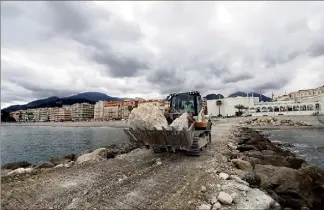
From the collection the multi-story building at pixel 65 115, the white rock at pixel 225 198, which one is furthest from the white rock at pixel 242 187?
the multi-story building at pixel 65 115

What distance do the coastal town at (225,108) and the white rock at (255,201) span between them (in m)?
6.56

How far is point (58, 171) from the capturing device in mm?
9305

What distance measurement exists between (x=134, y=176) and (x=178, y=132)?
2934 mm

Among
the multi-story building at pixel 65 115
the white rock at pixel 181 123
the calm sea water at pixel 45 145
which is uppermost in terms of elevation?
the multi-story building at pixel 65 115

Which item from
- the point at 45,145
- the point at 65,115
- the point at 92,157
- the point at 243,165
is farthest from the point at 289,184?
the point at 65,115

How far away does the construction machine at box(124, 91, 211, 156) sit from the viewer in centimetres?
1083

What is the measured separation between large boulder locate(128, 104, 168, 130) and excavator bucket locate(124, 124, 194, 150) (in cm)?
24

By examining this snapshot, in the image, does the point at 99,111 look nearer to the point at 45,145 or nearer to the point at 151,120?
the point at 45,145

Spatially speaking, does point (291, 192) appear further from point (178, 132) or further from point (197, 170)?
point (178, 132)

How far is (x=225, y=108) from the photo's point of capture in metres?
115

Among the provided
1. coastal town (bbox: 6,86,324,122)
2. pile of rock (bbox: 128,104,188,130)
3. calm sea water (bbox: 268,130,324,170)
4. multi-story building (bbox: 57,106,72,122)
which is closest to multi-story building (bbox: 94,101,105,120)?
coastal town (bbox: 6,86,324,122)

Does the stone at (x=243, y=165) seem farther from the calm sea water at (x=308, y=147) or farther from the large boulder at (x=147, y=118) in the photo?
the calm sea water at (x=308, y=147)

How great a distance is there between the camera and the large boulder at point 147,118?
445 inches

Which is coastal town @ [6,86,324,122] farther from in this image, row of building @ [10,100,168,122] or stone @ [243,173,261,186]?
stone @ [243,173,261,186]
